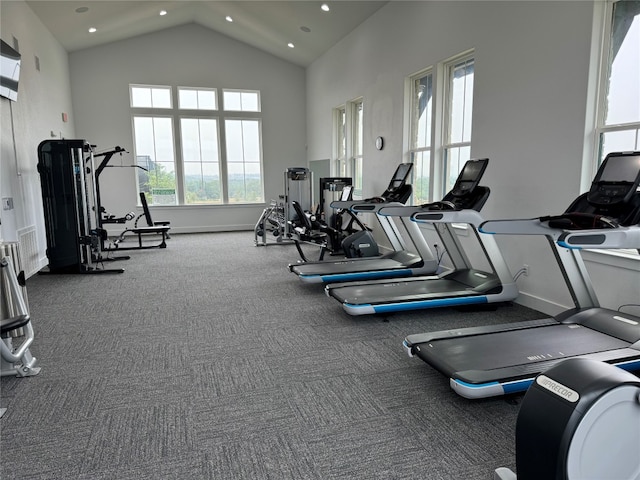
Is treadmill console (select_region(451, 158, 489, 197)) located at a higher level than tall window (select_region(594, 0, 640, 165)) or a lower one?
lower

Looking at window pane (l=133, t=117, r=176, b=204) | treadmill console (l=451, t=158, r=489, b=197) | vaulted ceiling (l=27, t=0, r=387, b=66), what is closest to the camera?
treadmill console (l=451, t=158, r=489, b=197)

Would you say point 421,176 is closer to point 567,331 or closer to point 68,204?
point 567,331

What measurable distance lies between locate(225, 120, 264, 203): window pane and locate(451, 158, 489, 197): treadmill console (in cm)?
719

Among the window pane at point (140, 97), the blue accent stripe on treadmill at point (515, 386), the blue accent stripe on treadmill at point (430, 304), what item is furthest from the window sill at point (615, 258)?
the window pane at point (140, 97)

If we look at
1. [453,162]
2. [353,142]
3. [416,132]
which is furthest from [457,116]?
[353,142]

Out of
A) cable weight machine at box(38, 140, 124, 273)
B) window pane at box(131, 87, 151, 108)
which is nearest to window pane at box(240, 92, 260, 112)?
window pane at box(131, 87, 151, 108)

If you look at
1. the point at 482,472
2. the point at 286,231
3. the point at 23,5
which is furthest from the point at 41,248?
the point at 482,472

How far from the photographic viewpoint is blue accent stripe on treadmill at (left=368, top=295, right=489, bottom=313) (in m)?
3.75

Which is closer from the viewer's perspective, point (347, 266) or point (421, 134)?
point (347, 266)

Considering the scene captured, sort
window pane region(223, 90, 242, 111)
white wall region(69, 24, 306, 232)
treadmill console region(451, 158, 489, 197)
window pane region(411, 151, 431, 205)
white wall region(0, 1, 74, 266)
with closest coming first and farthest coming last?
treadmill console region(451, 158, 489, 197)
white wall region(0, 1, 74, 266)
window pane region(411, 151, 431, 205)
white wall region(69, 24, 306, 232)
window pane region(223, 90, 242, 111)

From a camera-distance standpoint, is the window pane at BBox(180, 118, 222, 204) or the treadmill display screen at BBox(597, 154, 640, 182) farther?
the window pane at BBox(180, 118, 222, 204)

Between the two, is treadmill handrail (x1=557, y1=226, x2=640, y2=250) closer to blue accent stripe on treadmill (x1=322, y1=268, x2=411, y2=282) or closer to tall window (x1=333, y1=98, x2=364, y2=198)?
blue accent stripe on treadmill (x1=322, y1=268, x2=411, y2=282)

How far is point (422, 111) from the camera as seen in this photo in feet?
20.2

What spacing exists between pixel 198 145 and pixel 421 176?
6.12m
